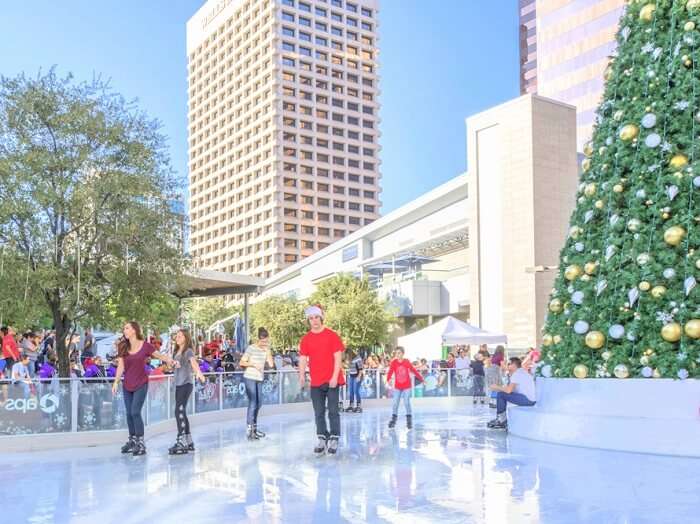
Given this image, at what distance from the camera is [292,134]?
11581 cm

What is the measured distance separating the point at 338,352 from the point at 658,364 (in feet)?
12.7

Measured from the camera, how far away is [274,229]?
11138 cm

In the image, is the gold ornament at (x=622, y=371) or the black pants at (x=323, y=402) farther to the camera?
the gold ornament at (x=622, y=371)

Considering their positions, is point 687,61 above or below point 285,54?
below

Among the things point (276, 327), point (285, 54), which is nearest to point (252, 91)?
point (285, 54)

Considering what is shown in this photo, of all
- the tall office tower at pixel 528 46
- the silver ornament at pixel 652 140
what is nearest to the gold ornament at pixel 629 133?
the silver ornament at pixel 652 140

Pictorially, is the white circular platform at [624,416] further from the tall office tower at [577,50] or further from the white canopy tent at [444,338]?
the tall office tower at [577,50]

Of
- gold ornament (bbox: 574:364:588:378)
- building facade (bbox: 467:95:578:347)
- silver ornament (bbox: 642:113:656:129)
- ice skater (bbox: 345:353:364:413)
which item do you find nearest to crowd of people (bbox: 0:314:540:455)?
gold ornament (bbox: 574:364:588:378)

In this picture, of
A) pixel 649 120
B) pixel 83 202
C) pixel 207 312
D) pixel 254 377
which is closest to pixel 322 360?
pixel 254 377

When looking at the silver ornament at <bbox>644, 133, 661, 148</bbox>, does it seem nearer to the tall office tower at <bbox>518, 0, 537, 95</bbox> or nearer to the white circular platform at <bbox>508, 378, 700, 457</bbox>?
the white circular platform at <bbox>508, 378, 700, 457</bbox>

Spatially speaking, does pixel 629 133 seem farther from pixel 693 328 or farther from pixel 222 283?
pixel 222 283

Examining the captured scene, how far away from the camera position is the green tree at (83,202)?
1669 cm

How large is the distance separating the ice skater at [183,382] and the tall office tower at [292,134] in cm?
9950

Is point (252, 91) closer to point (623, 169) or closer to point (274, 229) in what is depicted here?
point (274, 229)
